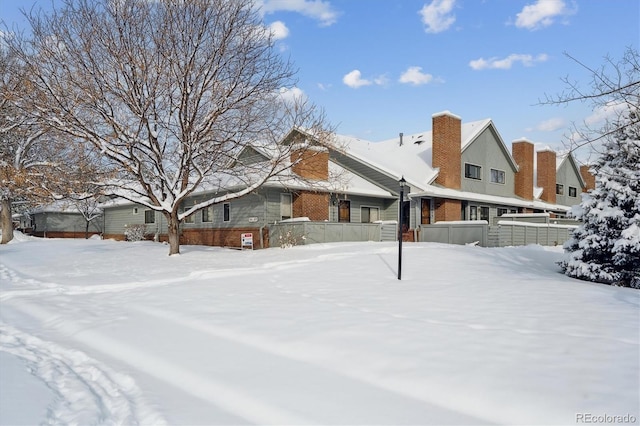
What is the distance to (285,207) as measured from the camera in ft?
71.9

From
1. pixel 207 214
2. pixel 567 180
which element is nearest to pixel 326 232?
pixel 207 214

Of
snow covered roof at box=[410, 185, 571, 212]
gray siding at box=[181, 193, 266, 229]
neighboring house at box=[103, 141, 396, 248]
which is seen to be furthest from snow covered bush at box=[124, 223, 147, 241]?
snow covered roof at box=[410, 185, 571, 212]

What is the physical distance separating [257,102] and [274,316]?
37.3ft

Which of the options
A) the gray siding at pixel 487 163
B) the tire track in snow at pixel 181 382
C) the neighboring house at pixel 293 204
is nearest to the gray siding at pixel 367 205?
the neighboring house at pixel 293 204

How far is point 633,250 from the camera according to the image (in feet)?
34.6

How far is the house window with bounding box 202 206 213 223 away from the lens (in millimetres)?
24828

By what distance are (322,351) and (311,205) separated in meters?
16.2

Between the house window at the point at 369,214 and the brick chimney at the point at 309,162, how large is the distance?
3.78m

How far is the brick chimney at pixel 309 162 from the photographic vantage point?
17594 mm

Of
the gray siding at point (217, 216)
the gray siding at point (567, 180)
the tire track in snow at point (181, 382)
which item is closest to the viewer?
the tire track in snow at point (181, 382)

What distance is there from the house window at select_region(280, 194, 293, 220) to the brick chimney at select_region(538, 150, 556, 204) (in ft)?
73.3

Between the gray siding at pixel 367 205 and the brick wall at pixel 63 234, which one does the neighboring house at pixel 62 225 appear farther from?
the gray siding at pixel 367 205

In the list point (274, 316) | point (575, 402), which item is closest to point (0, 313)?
point (274, 316)

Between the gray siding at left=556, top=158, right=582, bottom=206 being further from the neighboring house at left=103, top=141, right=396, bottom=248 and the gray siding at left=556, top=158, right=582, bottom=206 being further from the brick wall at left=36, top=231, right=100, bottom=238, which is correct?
the brick wall at left=36, top=231, right=100, bottom=238
